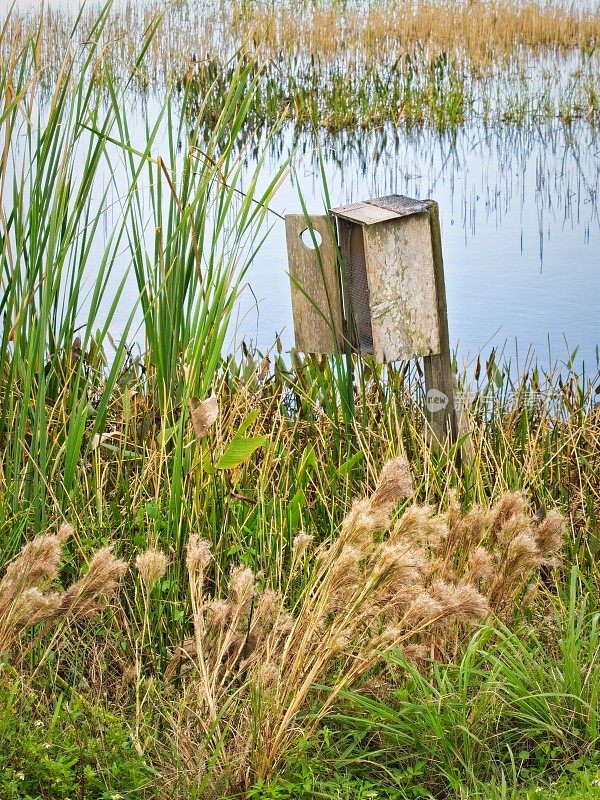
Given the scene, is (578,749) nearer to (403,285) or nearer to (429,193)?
(403,285)

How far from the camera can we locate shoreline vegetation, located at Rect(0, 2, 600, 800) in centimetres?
206

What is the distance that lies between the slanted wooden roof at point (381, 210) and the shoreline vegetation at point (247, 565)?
395mm

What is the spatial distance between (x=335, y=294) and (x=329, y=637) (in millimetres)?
1474

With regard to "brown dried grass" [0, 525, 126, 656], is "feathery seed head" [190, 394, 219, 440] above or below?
above

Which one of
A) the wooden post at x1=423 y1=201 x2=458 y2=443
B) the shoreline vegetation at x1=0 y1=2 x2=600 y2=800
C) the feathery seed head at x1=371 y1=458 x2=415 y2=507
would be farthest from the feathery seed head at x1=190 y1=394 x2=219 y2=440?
the wooden post at x1=423 y1=201 x2=458 y2=443

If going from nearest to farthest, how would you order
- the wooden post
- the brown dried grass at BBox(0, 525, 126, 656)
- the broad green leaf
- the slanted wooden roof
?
the brown dried grass at BBox(0, 525, 126, 656) < the broad green leaf < the slanted wooden roof < the wooden post

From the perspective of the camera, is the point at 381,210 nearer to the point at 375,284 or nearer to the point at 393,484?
the point at 375,284

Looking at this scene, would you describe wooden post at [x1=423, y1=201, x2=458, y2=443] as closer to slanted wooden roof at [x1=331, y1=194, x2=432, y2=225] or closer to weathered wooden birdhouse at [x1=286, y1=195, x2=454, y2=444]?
weathered wooden birdhouse at [x1=286, y1=195, x2=454, y2=444]

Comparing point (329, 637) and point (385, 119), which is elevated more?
point (385, 119)

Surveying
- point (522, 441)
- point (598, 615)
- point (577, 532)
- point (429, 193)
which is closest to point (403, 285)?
point (522, 441)

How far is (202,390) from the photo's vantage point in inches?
114

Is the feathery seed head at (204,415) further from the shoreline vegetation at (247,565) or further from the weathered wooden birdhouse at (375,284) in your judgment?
the weathered wooden birdhouse at (375,284)

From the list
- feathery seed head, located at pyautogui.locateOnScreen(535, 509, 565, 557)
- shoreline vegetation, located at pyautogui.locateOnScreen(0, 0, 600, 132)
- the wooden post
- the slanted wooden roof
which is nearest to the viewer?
feathery seed head, located at pyautogui.locateOnScreen(535, 509, 565, 557)

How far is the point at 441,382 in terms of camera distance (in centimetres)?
342
